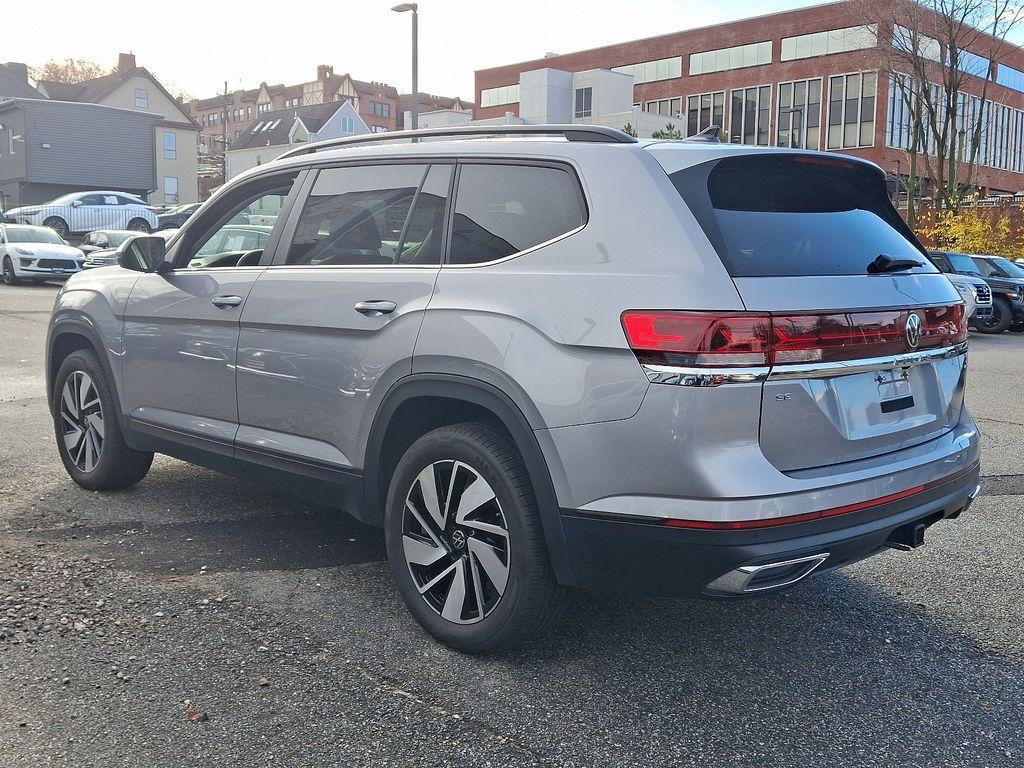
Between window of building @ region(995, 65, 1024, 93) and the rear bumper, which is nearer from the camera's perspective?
the rear bumper

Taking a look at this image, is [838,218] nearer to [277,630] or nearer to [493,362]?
[493,362]

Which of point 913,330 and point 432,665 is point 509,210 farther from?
point 432,665

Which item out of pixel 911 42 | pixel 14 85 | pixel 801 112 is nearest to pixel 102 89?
pixel 14 85

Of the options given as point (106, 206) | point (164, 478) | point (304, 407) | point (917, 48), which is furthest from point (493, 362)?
point (106, 206)

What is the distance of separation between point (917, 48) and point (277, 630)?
106ft

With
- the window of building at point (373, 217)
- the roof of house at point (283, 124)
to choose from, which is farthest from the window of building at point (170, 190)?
the window of building at point (373, 217)

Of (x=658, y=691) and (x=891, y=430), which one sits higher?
(x=891, y=430)

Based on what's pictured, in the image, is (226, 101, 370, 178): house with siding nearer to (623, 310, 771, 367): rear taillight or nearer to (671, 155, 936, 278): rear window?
(671, 155, 936, 278): rear window

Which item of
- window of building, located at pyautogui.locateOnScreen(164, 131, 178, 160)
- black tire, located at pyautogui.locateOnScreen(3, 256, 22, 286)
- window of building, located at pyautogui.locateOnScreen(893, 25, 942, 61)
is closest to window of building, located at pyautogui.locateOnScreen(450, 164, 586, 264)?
black tire, located at pyautogui.locateOnScreen(3, 256, 22, 286)

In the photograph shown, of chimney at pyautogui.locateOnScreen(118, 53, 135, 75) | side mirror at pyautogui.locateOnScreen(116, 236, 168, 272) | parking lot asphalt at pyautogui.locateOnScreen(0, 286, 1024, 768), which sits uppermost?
chimney at pyautogui.locateOnScreen(118, 53, 135, 75)

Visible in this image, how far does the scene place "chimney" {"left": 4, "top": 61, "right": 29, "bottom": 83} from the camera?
6662cm

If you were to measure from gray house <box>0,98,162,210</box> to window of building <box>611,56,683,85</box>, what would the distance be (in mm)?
30662

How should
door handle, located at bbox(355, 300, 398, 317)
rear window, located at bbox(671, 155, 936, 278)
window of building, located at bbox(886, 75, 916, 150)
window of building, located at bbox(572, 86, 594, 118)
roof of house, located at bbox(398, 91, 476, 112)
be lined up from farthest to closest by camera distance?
roof of house, located at bbox(398, 91, 476, 112)
window of building, located at bbox(572, 86, 594, 118)
window of building, located at bbox(886, 75, 916, 150)
door handle, located at bbox(355, 300, 398, 317)
rear window, located at bbox(671, 155, 936, 278)

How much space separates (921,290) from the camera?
349cm
